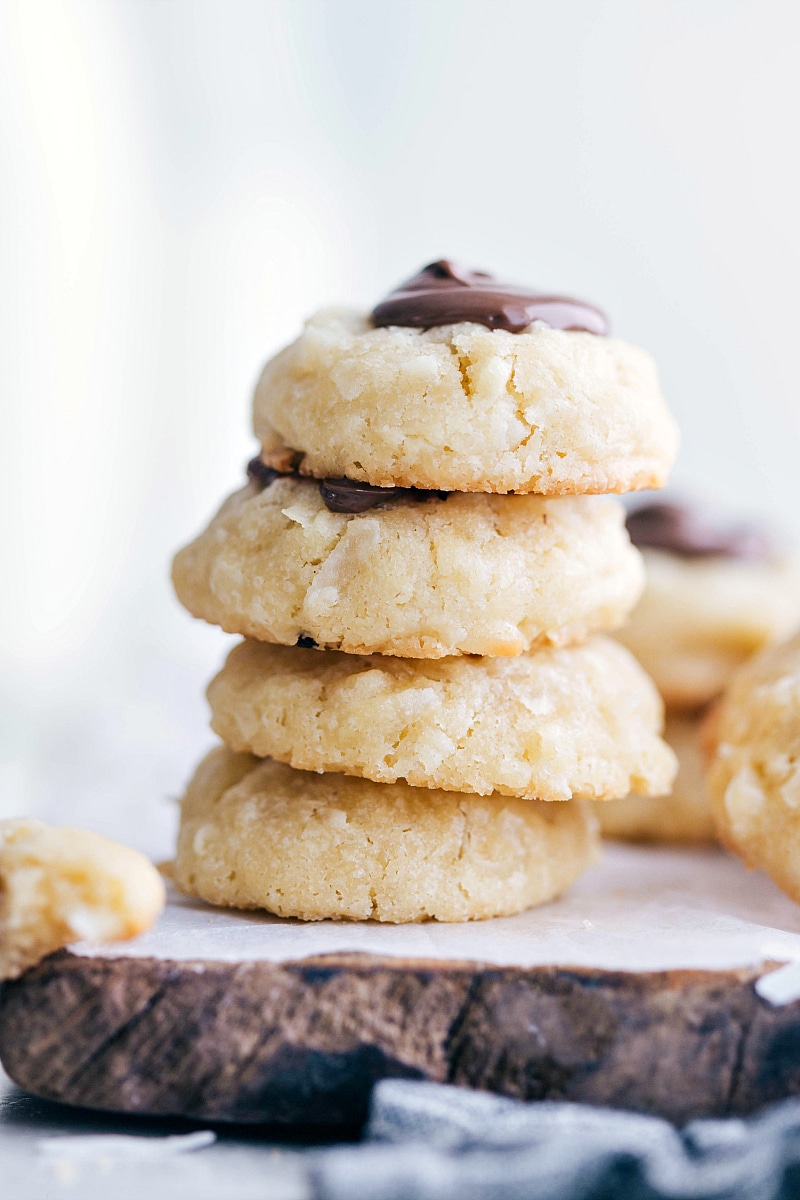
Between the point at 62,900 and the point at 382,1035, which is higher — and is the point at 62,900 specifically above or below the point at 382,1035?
above

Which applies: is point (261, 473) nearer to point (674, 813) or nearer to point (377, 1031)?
point (377, 1031)

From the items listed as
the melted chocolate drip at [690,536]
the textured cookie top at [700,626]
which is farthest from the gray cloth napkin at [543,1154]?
the melted chocolate drip at [690,536]

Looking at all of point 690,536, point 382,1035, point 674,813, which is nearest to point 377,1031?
point 382,1035

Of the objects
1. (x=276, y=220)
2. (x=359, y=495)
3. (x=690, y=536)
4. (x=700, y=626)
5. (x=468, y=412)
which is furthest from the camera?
(x=276, y=220)

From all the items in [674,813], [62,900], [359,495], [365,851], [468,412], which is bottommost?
[674,813]

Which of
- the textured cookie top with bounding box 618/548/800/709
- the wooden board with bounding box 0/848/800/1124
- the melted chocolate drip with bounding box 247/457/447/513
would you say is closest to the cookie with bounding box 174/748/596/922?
the wooden board with bounding box 0/848/800/1124

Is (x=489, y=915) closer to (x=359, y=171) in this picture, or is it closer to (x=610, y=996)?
(x=610, y=996)

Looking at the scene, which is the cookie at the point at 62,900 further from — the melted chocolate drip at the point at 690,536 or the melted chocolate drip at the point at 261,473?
the melted chocolate drip at the point at 690,536

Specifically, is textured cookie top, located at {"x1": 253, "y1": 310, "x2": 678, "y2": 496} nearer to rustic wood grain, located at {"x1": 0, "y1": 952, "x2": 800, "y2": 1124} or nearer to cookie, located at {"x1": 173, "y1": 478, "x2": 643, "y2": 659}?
cookie, located at {"x1": 173, "y1": 478, "x2": 643, "y2": 659}

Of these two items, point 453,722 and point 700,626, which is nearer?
point 453,722
